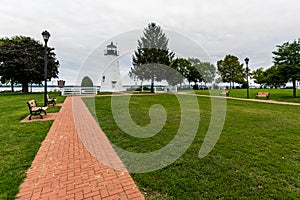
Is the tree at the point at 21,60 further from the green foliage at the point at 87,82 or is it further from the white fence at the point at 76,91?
the green foliage at the point at 87,82

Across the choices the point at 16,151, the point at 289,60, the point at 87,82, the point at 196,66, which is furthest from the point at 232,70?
the point at 16,151

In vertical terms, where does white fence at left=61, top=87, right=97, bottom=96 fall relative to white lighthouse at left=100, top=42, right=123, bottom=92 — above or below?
below

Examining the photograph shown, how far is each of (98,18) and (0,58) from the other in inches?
715

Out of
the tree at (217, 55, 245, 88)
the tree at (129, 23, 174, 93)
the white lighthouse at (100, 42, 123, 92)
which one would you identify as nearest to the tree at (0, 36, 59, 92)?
the white lighthouse at (100, 42, 123, 92)

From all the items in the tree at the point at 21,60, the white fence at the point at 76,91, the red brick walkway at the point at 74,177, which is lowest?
the red brick walkway at the point at 74,177

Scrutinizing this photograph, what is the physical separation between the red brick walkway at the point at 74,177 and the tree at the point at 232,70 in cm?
4629

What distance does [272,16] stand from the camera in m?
12.9

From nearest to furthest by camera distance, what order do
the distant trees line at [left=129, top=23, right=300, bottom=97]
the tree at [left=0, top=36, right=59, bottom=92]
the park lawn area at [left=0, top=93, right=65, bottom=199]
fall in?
the park lawn area at [left=0, top=93, right=65, bottom=199]
the distant trees line at [left=129, top=23, right=300, bottom=97]
the tree at [left=0, top=36, right=59, bottom=92]

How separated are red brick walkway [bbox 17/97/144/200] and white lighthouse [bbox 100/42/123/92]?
84.0ft

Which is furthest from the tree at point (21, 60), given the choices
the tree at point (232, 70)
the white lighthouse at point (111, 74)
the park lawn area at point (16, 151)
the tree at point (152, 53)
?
the tree at point (232, 70)

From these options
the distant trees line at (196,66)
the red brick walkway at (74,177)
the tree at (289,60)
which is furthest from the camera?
the distant trees line at (196,66)

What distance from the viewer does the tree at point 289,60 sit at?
15.1 meters

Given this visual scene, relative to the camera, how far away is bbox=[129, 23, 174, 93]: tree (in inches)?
1141

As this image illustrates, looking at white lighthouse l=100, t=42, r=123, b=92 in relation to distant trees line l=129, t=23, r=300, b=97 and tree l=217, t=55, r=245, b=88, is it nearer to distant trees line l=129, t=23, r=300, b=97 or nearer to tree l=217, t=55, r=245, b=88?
distant trees line l=129, t=23, r=300, b=97
